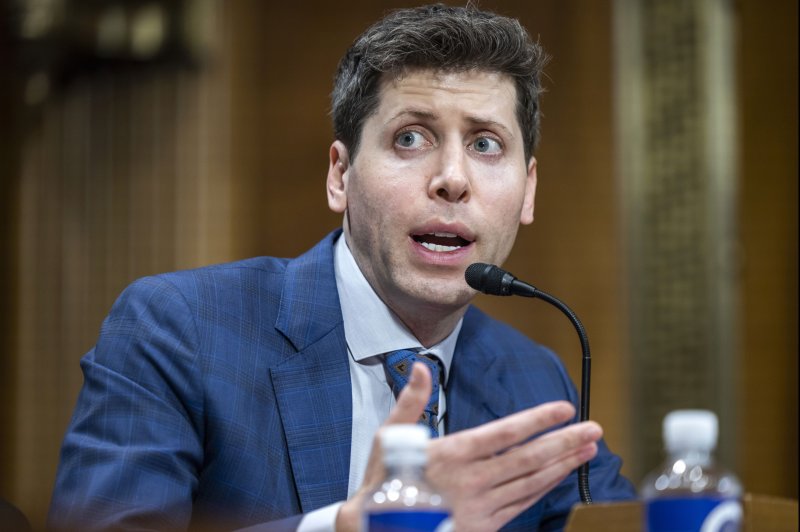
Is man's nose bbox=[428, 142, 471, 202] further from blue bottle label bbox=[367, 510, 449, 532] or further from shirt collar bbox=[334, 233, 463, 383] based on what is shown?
blue bottle label bbox=[367, 510, 449, 532]

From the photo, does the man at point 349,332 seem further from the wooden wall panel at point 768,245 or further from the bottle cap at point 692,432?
the wooden wall panel at point 768,245

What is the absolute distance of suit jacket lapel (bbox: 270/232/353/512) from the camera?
170 centimetres

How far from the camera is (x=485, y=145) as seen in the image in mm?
1892

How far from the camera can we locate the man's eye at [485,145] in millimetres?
1889

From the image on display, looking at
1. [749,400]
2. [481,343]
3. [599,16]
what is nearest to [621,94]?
[599,16]

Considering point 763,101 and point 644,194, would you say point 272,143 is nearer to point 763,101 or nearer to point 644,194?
point 644,194

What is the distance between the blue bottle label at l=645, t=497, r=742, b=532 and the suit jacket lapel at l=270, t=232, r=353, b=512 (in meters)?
0.84

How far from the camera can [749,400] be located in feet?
12.7

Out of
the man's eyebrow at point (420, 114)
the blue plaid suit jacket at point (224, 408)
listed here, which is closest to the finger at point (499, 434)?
the blue plaid suit jacket at point (224, 408)

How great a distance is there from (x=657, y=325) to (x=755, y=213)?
1.82 feet

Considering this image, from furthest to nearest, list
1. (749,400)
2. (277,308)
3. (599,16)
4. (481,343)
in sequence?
(599,16), (749,400), (481,343), (277,308)

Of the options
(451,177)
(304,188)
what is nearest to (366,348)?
(451,177)

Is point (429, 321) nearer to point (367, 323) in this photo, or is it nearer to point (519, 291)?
point (367, 323)

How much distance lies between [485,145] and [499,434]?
0.84 m
